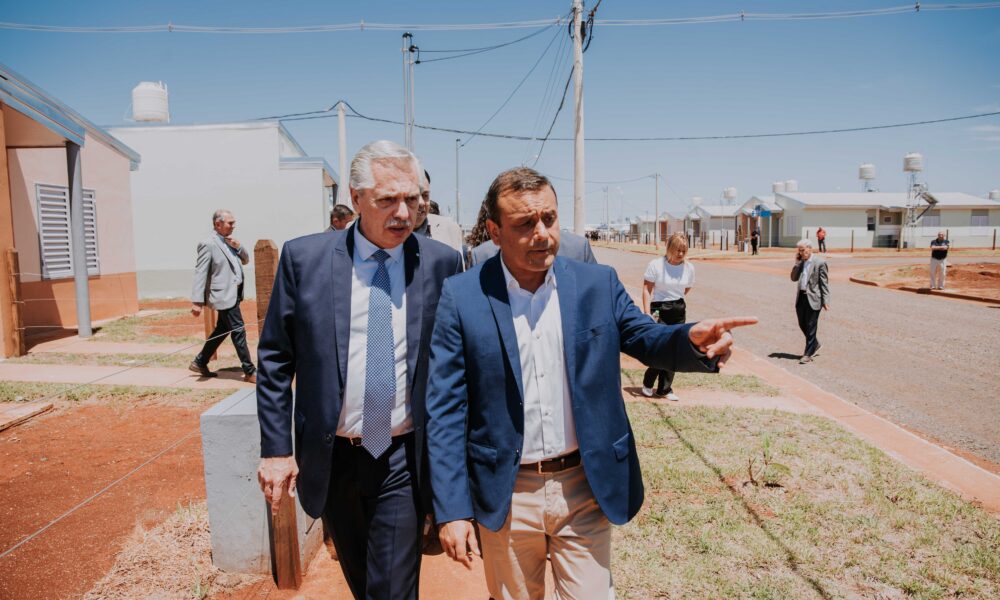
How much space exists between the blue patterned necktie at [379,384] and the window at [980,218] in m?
58.5

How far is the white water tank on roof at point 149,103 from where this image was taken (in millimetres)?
23125

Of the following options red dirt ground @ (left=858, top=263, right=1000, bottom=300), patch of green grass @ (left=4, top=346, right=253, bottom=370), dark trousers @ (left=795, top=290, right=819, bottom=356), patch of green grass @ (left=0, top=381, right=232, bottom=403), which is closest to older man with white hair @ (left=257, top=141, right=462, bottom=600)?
patch of green grass @ (left=0, top=381, right=232, bottom=403)

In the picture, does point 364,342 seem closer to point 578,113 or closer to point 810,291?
point 810,291

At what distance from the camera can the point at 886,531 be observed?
4035 mm

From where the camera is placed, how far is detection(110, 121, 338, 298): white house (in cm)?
1892

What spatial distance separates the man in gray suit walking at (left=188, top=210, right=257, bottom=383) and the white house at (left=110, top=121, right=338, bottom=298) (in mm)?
11404

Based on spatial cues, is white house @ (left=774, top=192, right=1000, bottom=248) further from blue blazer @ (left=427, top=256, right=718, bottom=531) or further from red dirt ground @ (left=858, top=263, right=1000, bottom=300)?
blue blazer @ (left=427, top=256, right=718, bottom=531)

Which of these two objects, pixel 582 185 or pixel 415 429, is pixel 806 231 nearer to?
pixel 582 185

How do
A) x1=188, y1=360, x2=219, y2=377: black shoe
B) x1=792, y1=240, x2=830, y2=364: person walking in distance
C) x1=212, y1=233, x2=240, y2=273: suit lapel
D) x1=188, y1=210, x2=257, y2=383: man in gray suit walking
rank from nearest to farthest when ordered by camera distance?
x1=188, y1=210, x2=257, y2=383: man in gray suit walking → x1=212, y1=233, x2=240, y2=273: suit lapel → x1=188, y1=360, x2=219, y2=377: black shoe → x1=792, y1=240, x2=830, y2=364: person walking in distance

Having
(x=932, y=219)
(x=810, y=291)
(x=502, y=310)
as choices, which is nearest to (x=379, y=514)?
(x=502, y=310)

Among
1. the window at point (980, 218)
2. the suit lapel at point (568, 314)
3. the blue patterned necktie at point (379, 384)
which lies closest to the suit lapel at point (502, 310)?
the suit lapel at point (568, 314)

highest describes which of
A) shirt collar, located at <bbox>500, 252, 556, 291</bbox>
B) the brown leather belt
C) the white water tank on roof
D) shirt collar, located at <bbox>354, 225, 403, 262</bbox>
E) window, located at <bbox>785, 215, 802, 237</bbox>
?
the white water tank on roof

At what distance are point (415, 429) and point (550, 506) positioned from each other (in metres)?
0.57

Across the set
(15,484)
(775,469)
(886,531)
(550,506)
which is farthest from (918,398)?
(15,484)
